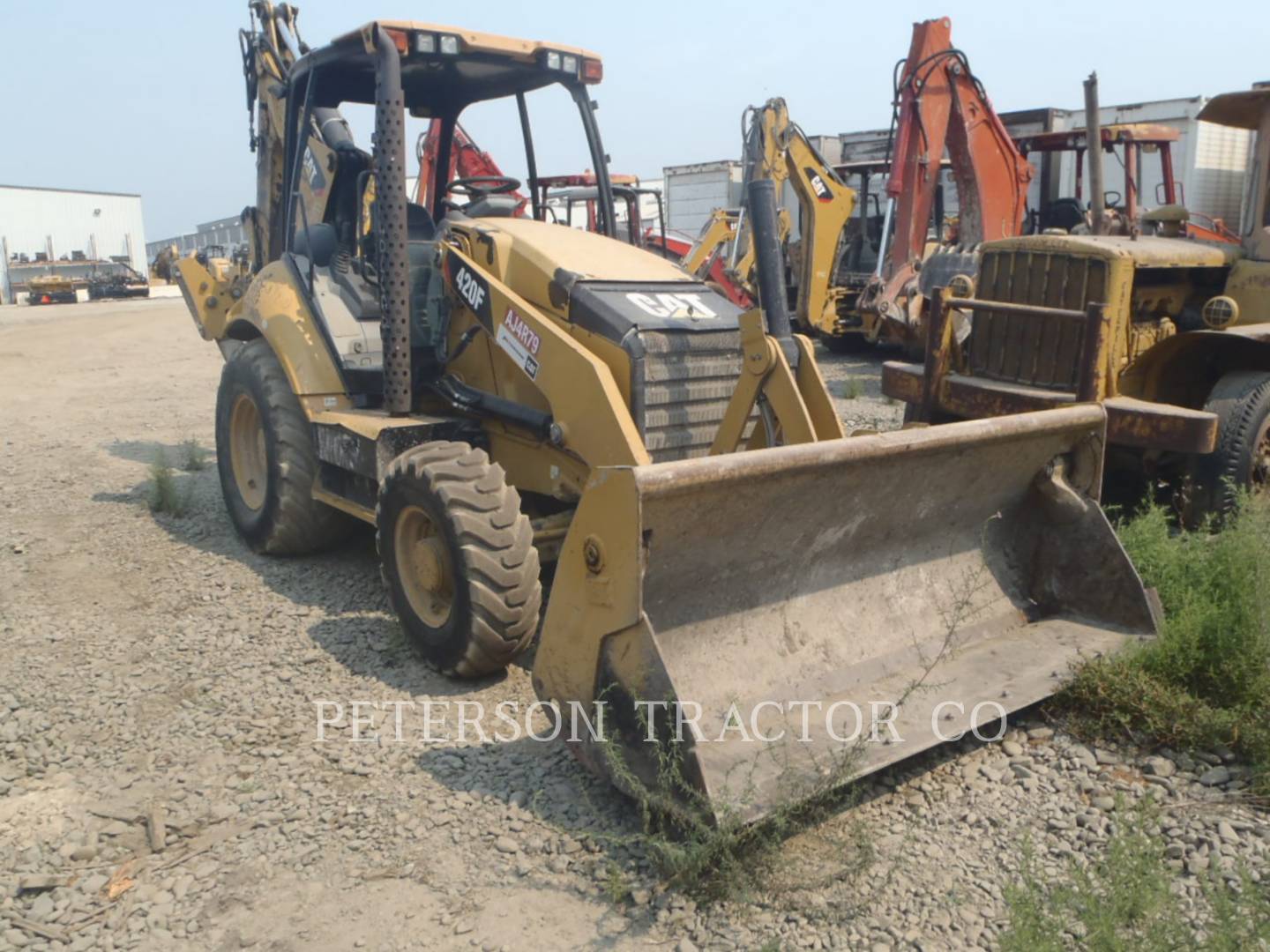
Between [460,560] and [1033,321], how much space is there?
390cm

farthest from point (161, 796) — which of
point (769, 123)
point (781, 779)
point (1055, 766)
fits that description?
point (769, 123)

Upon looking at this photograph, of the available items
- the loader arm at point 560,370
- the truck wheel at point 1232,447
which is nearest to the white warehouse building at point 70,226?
the loader arm at point 560,370

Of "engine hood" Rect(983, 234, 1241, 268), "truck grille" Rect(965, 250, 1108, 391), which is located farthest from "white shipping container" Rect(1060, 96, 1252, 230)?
"truck grille" Rect(965, 250, 1108, 391)

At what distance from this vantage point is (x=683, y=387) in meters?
4.85

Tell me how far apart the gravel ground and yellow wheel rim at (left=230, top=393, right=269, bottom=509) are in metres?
1.07

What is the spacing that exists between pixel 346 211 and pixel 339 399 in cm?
110

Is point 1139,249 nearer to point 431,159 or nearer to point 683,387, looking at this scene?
point 683,387

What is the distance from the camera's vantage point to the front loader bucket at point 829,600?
10.8 feet

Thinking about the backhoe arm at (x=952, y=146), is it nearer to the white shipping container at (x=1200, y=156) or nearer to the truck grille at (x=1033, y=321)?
the truck grille at (x=1033, y=321)

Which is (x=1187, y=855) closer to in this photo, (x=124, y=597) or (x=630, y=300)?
(x=630, y=300)

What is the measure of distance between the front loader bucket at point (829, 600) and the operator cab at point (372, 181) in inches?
96.0

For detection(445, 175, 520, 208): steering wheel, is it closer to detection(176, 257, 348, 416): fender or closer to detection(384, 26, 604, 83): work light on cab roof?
detection(384, 26, 604, 83): work light on cab roof

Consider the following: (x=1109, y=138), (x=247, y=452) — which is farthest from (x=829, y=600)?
(x=1109, y=138)

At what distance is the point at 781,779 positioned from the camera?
320 cm
